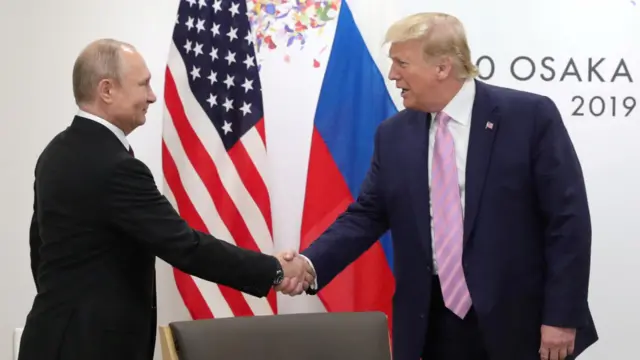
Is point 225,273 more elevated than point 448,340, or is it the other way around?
point 225,273

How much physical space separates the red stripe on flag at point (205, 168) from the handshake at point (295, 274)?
467 millimetres

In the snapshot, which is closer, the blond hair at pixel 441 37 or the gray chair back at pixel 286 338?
the gray chair back at pixel 286 338

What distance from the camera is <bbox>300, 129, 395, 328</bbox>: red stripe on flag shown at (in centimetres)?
327

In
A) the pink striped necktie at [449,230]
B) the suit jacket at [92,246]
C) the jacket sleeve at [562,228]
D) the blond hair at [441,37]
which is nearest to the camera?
the suit jacket at [92,246]

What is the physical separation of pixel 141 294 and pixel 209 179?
1.02 m

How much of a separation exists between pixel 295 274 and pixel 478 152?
0.72 m

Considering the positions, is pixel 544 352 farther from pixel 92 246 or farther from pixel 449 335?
pixel 92 246

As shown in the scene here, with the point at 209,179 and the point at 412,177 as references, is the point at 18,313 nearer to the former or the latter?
the point at 209,179

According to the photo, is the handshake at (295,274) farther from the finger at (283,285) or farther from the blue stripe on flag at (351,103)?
the blue stripe on flag at (351,103)

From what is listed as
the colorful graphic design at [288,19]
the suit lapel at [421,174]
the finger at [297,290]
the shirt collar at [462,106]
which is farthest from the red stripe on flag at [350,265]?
the shirt collar at [462,106]

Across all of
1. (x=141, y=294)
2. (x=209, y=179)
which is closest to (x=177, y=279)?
(x=209, y=179)

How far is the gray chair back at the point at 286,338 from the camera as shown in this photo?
2.45 meters

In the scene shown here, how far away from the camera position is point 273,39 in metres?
3.33

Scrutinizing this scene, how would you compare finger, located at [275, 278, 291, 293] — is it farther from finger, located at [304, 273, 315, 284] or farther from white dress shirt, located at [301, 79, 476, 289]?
white dress shirt, located at [301, 79, 476, 289]
